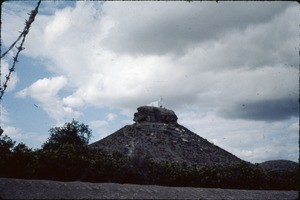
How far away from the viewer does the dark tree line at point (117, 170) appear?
1310cm

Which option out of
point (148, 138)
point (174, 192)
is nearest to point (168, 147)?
point (148, 138)

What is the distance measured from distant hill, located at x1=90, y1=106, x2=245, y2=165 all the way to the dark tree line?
307 inches

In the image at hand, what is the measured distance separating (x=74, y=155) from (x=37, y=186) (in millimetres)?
7131

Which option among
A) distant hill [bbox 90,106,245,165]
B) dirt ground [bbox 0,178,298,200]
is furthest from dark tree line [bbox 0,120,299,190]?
distant hill [bbox 90,106,245,165]

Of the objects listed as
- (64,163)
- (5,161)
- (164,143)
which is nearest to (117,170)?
(64,163)

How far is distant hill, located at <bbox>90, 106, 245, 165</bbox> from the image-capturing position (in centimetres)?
2786

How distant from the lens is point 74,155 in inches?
587

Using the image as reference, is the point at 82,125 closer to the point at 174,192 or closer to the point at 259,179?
the point at 259,179

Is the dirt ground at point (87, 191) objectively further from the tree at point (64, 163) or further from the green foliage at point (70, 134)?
the green foliage at point (70, 134)

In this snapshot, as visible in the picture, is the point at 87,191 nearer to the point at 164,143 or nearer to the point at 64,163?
the point at 64,163

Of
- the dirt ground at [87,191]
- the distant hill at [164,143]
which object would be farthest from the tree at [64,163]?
the distant hill at [164,143]

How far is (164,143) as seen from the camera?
102 feet

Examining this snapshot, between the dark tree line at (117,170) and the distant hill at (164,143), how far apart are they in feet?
25.6

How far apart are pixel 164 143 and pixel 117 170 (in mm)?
16429
